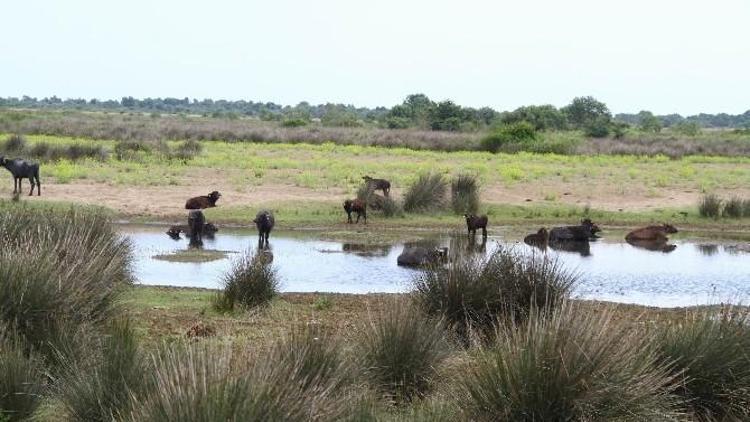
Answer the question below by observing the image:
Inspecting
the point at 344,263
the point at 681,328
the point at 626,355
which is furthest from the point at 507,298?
the point at 344,263

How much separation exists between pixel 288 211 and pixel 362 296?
527 inches

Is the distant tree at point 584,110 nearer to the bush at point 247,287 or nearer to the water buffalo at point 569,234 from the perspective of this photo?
the water buffalo at point 569,234

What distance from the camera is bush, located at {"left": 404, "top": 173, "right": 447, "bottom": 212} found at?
28.7 meters

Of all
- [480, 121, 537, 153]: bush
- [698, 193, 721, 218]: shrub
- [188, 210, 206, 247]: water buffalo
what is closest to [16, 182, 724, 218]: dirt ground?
[698, 193, 721, 218]: shrub

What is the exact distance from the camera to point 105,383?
7.38 m

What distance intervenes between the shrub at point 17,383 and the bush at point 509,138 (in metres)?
48.3

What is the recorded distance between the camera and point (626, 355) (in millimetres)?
7555

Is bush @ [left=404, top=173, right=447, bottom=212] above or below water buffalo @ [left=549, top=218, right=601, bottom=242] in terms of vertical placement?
above

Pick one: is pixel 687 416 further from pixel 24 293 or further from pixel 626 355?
pixel 24 293

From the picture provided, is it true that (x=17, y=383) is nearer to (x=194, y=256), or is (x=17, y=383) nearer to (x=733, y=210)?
(x=194, y=256)

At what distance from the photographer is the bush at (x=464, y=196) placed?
2897cm

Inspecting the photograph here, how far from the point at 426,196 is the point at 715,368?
66.8ft

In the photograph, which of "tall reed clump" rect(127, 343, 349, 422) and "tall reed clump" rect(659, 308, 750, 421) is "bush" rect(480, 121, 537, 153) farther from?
"tall reed clump" rect(127, 343, 349, 422)

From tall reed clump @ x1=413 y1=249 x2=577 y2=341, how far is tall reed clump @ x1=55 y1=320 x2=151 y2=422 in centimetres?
375
